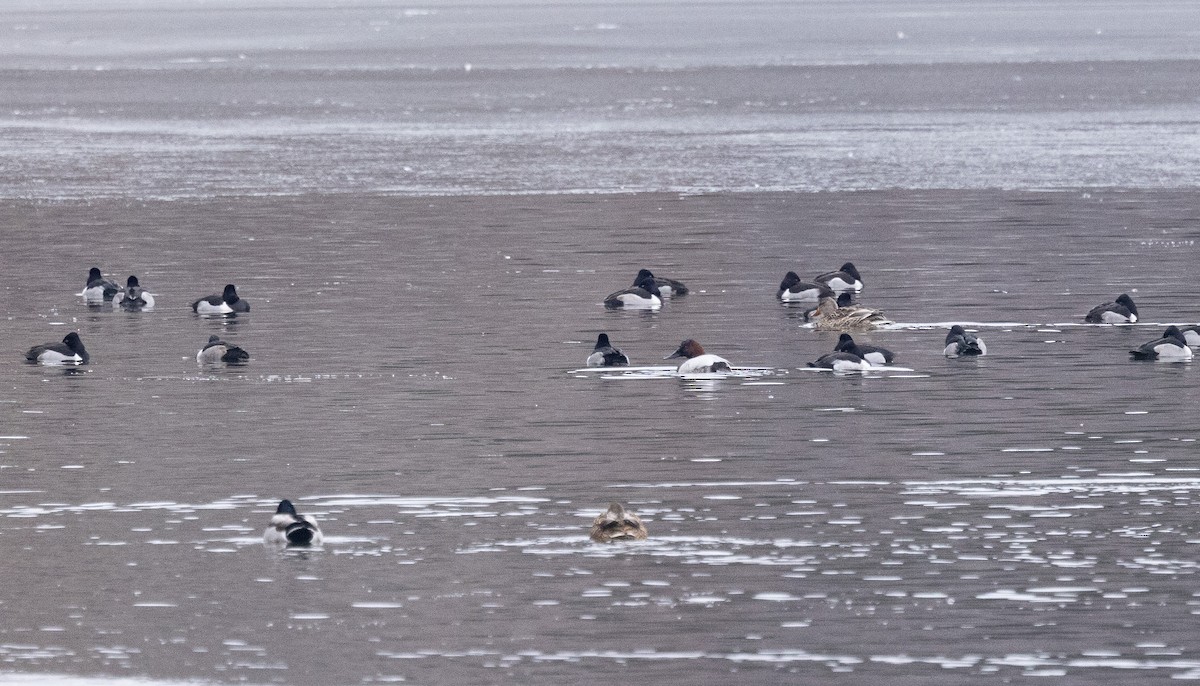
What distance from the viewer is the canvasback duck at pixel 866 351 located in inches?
819

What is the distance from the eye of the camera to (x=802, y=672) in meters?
10.8

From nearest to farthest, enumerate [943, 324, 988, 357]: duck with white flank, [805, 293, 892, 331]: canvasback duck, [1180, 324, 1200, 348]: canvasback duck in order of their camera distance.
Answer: [943, 324, 988, 357]: duck with white flank
[1180, 324, 1200, 348]: canvasback duck
[805, 293, 892, 331]: canvasback duck

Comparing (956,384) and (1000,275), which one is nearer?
(956,384)

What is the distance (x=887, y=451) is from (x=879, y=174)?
28.4m

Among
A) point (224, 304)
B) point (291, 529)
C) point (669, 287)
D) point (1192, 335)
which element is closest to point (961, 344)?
point (1192, 335)

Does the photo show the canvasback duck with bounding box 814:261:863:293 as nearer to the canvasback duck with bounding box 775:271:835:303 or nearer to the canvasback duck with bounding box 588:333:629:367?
the canvasback duck with bounding box 775:271:835:303

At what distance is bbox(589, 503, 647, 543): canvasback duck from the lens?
13172 mm

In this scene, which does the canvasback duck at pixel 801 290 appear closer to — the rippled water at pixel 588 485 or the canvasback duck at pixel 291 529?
the rippled water at pixel 588 485

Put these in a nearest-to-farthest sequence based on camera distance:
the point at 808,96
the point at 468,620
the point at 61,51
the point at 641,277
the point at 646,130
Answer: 1. the point at 468,620
2. the point at 641,277
3. the point at 646,130
4. the point at 808,96
5. the point at 61,51

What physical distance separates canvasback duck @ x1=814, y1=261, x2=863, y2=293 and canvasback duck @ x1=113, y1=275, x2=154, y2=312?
7810 millimetres

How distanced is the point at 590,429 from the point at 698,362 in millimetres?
2968

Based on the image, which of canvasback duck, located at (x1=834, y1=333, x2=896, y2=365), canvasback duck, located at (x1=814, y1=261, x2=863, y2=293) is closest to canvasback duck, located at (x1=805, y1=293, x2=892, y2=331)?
canvasback duck, located at (x1=834, y1=333, x2=896, y2=365)

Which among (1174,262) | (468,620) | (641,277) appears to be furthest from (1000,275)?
(468,620)

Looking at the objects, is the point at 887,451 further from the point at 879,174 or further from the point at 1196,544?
the point at 879,174
